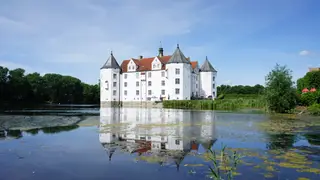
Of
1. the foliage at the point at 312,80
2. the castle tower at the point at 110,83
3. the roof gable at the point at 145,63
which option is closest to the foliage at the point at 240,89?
the foliage at the point at 312,80

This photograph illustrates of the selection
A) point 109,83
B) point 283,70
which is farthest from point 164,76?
point 283,70

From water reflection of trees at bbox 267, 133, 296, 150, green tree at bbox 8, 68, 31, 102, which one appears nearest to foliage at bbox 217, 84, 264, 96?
green tree at bbox 8, 68, 31, 102

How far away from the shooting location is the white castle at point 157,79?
59375 mm

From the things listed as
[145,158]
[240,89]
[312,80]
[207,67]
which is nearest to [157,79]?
[207,67]

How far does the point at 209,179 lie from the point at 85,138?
24.1 feet

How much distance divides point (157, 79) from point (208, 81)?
486 inches

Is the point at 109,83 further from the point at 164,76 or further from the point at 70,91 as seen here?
the point at 70,91

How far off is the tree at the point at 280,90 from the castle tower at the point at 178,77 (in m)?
27.7

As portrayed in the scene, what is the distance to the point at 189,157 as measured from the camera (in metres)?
8.35

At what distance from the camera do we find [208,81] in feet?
217

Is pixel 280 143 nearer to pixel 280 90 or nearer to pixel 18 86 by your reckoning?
pixel 280 90

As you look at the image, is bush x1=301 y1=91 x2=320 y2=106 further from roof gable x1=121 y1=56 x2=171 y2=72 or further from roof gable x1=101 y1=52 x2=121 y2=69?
roof gable x1=101 y1=52 x2=121 y2=69

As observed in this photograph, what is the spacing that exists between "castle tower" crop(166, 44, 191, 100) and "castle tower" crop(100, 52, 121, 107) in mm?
13503

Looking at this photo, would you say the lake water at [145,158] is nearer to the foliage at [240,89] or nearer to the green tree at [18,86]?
the green tree at [18,86]
